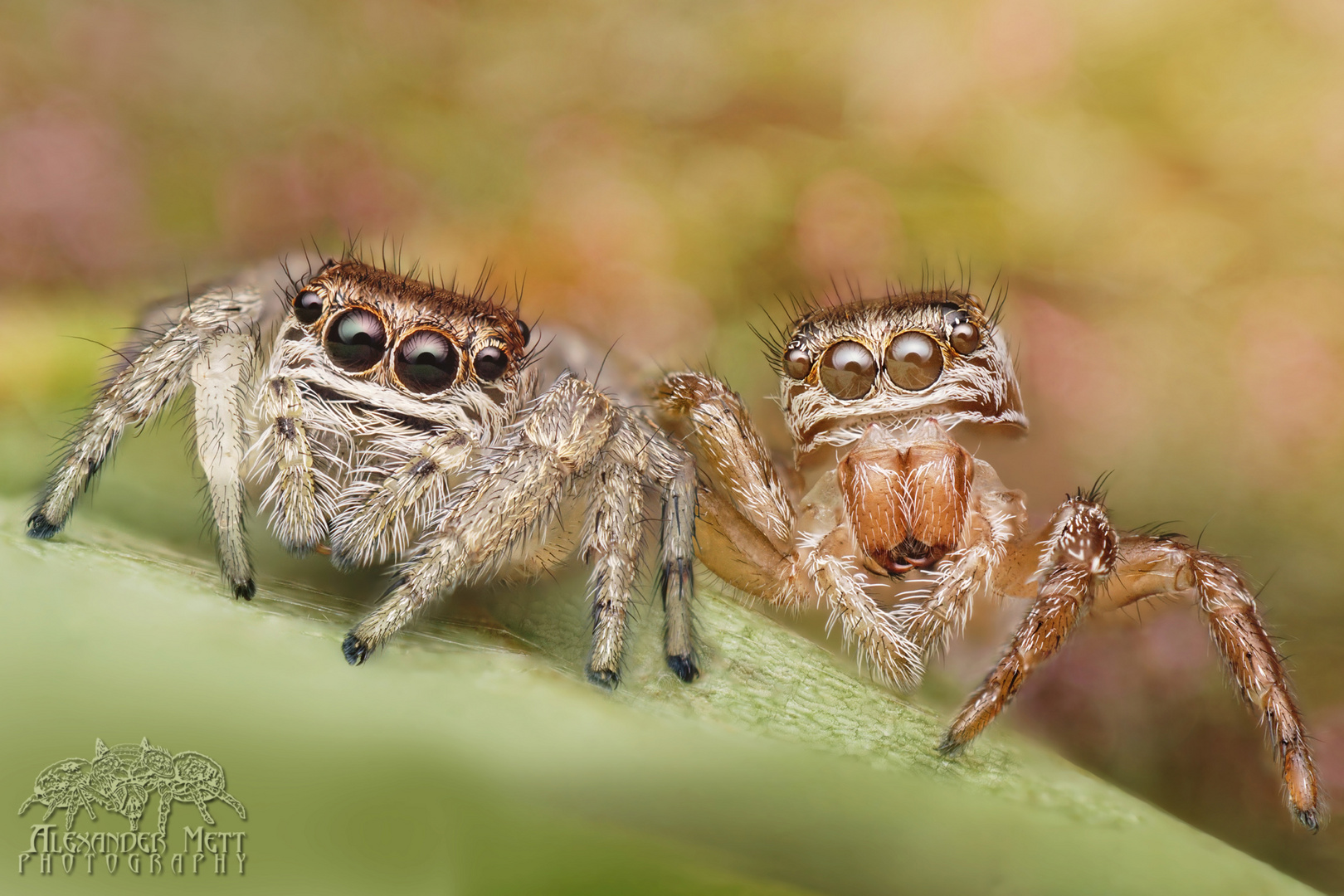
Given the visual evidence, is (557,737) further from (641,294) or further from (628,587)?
(641,294)

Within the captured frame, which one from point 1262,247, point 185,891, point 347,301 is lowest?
point 185,891

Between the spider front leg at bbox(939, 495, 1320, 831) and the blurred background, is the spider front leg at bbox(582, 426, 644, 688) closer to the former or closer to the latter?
the spider front leg at bbox(939, 495, 1320, 831)

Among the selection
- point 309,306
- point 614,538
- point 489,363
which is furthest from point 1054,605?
point 309,306

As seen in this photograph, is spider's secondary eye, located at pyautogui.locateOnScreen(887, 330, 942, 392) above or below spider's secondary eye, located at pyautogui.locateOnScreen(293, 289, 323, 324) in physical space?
above

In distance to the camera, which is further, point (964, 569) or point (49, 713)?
point (964, 569)

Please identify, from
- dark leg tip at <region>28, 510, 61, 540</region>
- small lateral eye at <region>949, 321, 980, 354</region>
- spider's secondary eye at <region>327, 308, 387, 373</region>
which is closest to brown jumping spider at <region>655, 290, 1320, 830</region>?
small lateral eye at <region>949, 321, 980, 354</region>

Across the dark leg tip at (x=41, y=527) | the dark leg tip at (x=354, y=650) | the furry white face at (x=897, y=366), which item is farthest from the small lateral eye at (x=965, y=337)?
the dark leg tip at (x=41, y=527)

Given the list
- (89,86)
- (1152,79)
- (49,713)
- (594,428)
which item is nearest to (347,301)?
(594,428)

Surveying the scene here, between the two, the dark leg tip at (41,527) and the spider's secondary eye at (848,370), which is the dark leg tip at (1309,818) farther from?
the dark leg tip at (41,527)
